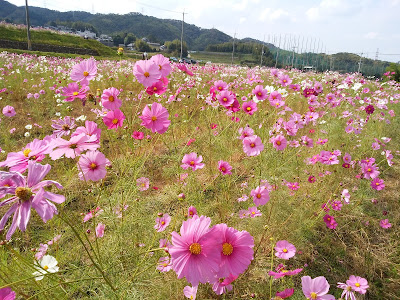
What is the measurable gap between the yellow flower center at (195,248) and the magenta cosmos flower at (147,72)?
23.0 inches

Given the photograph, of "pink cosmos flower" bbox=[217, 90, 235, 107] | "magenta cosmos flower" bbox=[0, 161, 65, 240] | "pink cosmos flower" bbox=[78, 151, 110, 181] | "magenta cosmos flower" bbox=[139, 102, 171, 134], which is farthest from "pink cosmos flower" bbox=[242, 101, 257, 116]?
"magenta cosmos flower" bbox=[0, 161, 65, 240]

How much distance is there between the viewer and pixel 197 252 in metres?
0.53

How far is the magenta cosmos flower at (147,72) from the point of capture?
0.90m

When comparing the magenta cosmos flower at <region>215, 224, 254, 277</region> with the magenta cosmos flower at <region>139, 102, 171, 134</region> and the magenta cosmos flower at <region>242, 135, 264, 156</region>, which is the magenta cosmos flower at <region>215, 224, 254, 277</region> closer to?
the magenta cosmos flower at <region>139, 102, 171, 134</region>

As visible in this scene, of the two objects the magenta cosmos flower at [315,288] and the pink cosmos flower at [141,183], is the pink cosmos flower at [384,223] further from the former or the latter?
the pink cosmos flower at [141,183]

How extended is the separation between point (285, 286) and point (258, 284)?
0.41ft

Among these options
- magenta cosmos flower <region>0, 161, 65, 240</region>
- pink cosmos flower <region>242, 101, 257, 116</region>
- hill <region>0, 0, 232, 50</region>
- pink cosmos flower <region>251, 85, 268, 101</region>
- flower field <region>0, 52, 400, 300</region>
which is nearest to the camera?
magenta cosmos flower <region>0, 161, 65, 240</region>

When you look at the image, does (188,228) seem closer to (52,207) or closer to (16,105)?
(52,207)

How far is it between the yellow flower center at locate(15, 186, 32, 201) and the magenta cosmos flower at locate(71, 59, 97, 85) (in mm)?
562

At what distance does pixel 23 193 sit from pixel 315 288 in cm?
77

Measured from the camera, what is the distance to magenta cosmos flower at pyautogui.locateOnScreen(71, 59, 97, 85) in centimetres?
94

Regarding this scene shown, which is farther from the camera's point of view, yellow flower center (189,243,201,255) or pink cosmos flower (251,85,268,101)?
pink cosmos flower (251,85,268,101)

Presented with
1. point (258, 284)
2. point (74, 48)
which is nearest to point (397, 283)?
point (258, 284)

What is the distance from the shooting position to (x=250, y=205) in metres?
1.68
